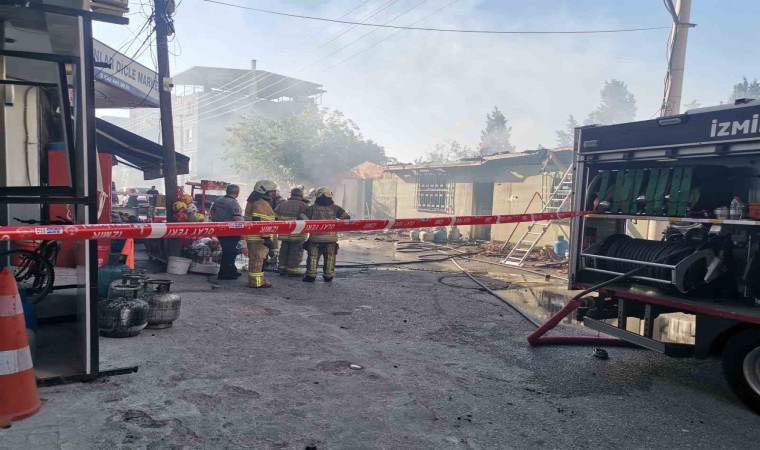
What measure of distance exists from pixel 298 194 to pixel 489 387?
6018mm

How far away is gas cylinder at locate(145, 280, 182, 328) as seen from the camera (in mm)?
5441

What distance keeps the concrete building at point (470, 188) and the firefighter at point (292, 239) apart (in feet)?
27.5

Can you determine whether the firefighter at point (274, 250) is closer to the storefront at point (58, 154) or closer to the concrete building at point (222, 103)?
the storefront at point (58, 154)

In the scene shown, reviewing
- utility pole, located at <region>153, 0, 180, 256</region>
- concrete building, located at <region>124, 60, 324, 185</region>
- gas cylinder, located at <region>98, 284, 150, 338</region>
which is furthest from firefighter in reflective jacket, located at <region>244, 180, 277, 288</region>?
concrete building, located at <region>124, 60, 324, 185</region>

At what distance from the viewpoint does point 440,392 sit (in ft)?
13.7

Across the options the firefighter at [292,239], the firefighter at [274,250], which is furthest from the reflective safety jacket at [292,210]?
the firefighter at [274,250]

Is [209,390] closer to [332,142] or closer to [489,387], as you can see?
[489,387]

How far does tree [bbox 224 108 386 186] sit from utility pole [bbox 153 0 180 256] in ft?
78.5

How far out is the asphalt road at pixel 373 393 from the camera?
10.8ft

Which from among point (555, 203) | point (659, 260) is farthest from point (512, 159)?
point (659, 260)

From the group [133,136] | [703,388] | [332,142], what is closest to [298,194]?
[133,136]

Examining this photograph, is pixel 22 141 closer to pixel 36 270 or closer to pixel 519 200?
pixel 36 270

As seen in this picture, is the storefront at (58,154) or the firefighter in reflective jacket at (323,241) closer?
the storefront at (58,154)

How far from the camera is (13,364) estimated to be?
3.27 metres
